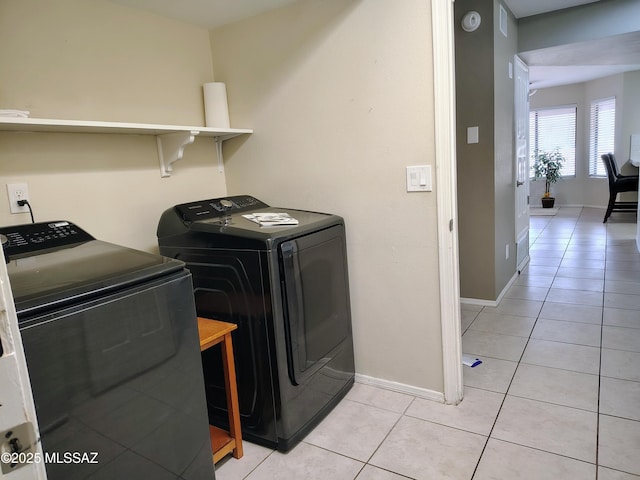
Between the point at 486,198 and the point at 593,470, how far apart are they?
214cm

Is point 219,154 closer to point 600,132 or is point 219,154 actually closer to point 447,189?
point 447,189

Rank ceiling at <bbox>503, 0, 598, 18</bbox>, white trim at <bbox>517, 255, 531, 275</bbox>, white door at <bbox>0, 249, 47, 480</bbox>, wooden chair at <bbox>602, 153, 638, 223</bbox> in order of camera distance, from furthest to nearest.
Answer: wooden chair at <bbox>602, 153, 638, 223</bbox>, white trim at <bbox>517, 255, 531, 275</bbox>, ceiling at <bbox>503, 0, 598, 18</bbox>, white door at <bbox>0, 249, 47, 480</bbox>

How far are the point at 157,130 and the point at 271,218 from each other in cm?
70

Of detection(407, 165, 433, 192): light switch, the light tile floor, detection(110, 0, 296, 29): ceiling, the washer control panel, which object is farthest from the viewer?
detection(110, 0, 296, 29): ceiling

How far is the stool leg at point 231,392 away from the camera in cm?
179

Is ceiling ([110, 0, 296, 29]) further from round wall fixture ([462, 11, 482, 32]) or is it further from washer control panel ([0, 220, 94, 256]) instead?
round wall fixture ([462, 11, 482, 32])

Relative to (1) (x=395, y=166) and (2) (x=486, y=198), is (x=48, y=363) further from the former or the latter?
(2) (x=486, y=198)

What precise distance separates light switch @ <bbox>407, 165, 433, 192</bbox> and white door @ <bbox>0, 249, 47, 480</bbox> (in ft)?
5.70

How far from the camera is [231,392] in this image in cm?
182

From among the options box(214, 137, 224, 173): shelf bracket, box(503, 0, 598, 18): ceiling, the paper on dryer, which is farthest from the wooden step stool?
box(503, 0, 598, 18): ceiling

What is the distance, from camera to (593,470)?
1630 millimetres

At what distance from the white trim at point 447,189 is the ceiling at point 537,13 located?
0.83 m

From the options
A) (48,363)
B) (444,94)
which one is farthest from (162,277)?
(444,94)

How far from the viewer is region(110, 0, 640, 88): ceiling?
217 cm
